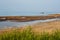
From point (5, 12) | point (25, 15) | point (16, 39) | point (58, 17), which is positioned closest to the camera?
point (16, 39)

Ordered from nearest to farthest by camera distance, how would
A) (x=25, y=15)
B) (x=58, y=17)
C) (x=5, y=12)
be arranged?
(x=5, y=12) < (x=25, y=15) < (x=58, y=17)

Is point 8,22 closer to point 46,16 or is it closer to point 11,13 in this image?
point 11,13

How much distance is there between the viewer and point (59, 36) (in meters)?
2.68

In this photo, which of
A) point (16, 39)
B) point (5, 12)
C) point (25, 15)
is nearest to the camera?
point (16, 39)

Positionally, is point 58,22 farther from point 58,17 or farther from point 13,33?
point 13,33

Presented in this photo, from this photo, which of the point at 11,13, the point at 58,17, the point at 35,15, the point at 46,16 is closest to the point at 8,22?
the point at 11,13

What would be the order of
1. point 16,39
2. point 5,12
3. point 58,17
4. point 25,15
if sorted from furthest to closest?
point 58,17 < point 25,15 < point 5,12 < point 16,39

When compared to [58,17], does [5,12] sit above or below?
above

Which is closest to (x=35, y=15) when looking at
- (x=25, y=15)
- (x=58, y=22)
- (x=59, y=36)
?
(x=25, y=15)

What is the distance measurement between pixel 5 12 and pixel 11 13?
0.44 ft

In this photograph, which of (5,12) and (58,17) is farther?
(58,17)

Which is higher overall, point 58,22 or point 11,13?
point 11,13

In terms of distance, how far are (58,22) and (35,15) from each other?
43 cm

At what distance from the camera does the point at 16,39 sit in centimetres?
254
